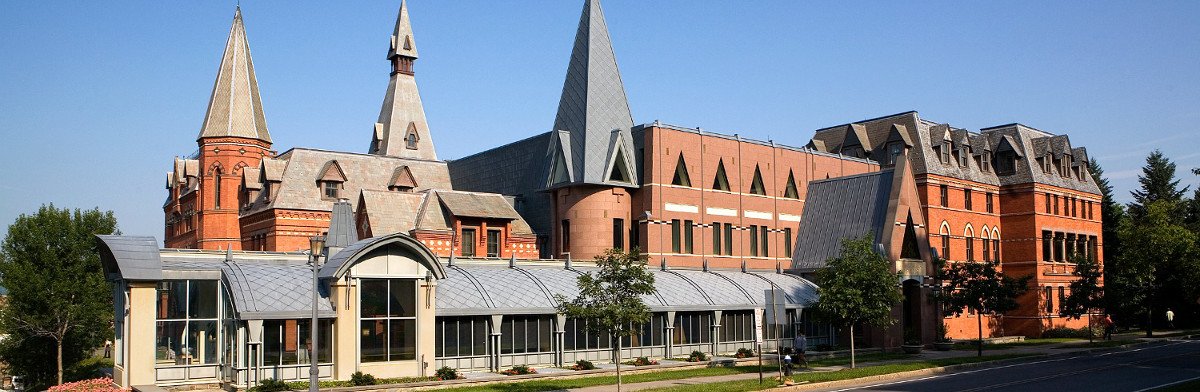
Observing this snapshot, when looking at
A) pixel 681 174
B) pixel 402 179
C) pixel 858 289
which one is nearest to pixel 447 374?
pixel 858 289

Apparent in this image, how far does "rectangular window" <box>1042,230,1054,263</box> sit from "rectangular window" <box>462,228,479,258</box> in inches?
1583

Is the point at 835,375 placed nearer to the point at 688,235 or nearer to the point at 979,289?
the point at 979,289

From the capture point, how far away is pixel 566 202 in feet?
181

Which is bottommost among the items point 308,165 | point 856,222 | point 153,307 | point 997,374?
point 997,374

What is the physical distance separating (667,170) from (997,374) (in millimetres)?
22840

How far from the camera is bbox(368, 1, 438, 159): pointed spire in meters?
83.1

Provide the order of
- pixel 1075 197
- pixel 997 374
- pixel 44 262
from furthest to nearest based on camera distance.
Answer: pixel 1075 197 < pixel 44 262 < pixel 997 374

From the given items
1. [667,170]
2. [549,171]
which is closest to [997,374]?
[667,170]

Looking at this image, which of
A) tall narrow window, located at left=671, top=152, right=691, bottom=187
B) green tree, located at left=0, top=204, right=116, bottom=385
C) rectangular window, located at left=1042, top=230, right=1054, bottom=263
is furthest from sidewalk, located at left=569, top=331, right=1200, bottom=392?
green tree, located at left=0, top=204, right=116, bottom=385

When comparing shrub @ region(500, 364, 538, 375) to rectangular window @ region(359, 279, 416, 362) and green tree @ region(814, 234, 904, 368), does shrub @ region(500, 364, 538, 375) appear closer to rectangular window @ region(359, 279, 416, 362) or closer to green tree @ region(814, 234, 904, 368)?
rectangular window @ region(359, 279, 416, 362)

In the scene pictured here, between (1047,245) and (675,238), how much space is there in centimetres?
3141

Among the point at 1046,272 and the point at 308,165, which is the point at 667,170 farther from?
the point at 1046,272

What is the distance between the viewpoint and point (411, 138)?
83.6 meters

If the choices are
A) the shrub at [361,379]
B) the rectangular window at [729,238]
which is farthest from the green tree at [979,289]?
the shrub at [361,379]
